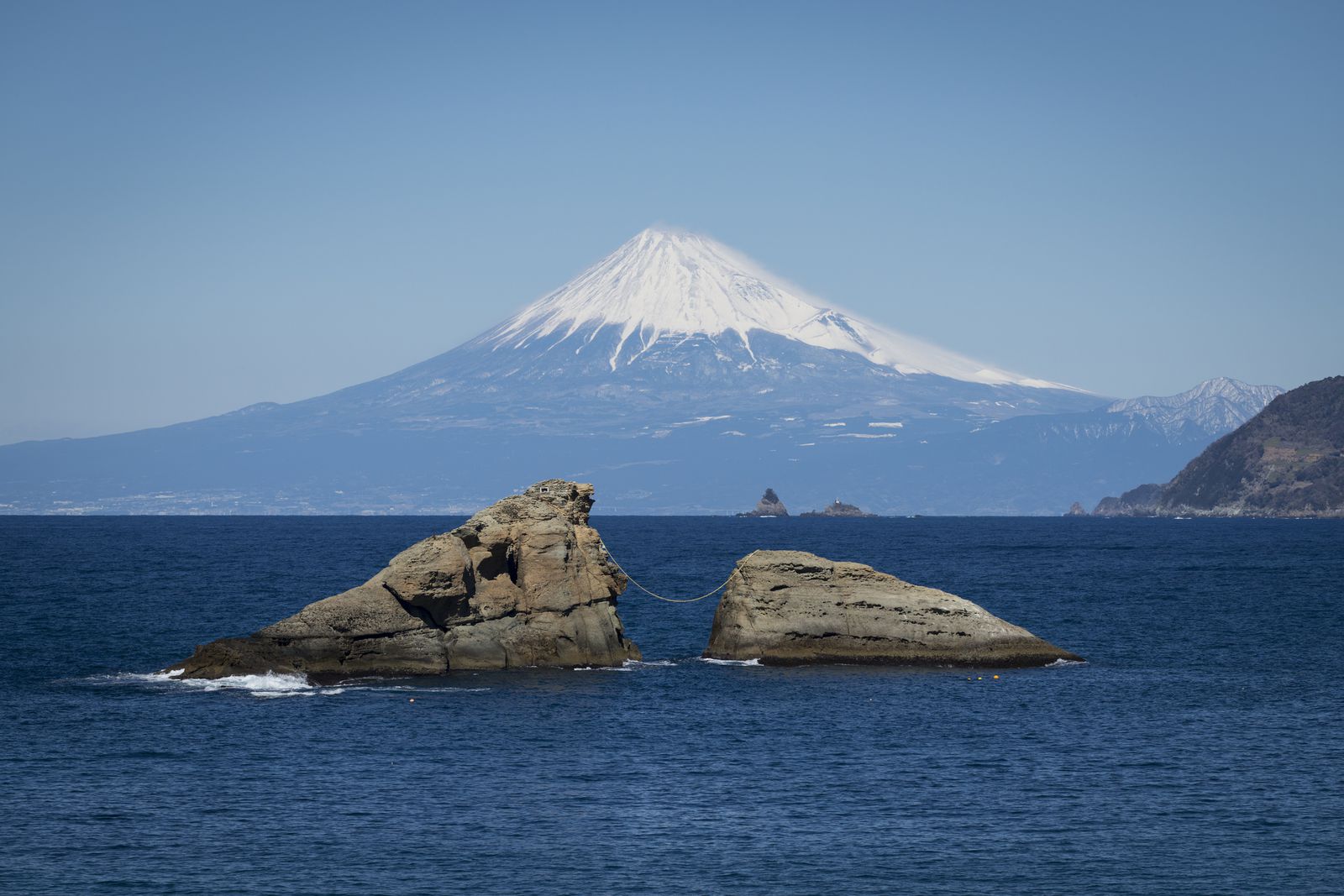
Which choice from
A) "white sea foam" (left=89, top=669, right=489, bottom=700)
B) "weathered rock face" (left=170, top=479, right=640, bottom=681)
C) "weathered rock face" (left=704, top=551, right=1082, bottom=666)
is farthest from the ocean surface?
"weathered rock face" (left=704, top=551, right=1082, bottom=666)

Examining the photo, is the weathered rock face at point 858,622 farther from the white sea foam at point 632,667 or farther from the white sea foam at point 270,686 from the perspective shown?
the white sea foam at point 270,686

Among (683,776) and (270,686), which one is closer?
(683,776)

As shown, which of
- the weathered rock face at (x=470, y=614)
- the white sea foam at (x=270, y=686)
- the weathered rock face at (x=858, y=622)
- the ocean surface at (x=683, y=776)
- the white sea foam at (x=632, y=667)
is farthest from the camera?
the weathered rock face at (x=858, y=622)

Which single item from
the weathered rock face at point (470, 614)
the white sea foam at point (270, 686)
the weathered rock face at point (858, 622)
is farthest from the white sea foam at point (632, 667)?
the white sea foam at point (270, 686)

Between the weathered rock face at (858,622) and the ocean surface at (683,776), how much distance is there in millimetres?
2015

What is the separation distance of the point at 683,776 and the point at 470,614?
1821 centimetres

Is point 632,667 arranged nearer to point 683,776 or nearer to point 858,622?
point 858,622

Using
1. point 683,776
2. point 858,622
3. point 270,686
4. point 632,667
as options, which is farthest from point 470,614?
point 683,776

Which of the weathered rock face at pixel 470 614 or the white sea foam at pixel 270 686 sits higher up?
the weathered rock face at pixel 470 614

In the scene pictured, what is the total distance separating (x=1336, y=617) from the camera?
7581cm

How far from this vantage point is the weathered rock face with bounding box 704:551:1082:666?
5528 cm

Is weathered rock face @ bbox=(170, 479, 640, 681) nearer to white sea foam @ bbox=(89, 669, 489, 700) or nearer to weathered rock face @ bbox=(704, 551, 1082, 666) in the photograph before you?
white sea foam @ bbox=(89, 669, 489, 700)

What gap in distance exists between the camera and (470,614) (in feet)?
175

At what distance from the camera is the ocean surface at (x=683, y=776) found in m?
28.4
